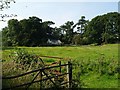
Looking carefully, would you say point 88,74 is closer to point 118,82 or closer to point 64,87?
point 118,82

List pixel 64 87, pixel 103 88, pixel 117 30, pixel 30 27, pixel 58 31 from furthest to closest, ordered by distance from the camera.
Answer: pixel 58 31, pixel 117 30, pixel 30 27, pixel 103 88, pixel 64 87

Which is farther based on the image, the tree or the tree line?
the tree

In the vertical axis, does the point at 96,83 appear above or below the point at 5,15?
below

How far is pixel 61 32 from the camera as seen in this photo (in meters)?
113

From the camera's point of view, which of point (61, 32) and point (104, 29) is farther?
point (61, 32)

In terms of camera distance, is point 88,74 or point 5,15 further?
point 88,74

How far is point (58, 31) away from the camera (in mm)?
111062

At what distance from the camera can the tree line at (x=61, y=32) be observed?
80375 mm

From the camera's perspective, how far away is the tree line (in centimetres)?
8038

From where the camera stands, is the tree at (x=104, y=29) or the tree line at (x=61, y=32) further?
the tree at (x=104, y=29)

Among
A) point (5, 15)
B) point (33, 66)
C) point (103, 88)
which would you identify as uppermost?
point (5, 15)

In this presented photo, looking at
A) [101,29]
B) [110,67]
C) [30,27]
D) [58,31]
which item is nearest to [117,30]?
[101,29]

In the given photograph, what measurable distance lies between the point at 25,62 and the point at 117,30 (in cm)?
8393

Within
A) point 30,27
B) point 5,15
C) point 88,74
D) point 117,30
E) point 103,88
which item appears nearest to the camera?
point 5,15
